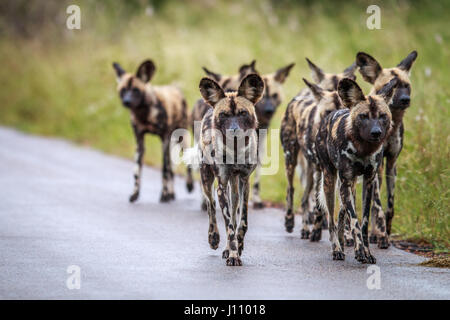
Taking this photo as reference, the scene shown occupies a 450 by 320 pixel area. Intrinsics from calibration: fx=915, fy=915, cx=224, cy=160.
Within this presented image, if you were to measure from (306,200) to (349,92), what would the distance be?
75.3 inches

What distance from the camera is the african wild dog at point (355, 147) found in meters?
6.61

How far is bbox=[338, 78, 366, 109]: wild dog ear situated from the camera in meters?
6.69

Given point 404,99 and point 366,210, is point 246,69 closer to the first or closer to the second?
point 404,99

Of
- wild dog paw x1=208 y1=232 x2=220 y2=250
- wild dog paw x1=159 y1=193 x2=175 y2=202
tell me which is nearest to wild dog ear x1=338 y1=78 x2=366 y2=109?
wild dog paw x1=208 y1=232 x2=220 y2=250

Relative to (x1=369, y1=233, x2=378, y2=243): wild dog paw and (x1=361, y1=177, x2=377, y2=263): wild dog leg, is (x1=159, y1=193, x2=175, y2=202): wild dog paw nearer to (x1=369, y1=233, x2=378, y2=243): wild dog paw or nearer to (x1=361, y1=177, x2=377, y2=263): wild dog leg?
(x1=369, y1=233, x2=378, y2=243): wild dog paw

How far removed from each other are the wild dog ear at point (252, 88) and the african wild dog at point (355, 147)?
0.60m

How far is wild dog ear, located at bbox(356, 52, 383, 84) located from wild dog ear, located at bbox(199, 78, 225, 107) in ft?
4.98

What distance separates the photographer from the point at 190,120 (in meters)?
10.5

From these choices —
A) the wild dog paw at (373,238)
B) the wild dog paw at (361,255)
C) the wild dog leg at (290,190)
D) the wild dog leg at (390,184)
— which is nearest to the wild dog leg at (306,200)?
the wild dog leg at (290,190)

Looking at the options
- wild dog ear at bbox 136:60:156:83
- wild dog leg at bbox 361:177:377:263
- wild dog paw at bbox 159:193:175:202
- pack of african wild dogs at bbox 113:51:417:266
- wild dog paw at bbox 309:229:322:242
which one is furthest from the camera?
wild dog ear at bbox 136:60:156:83

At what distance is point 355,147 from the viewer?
6.70m

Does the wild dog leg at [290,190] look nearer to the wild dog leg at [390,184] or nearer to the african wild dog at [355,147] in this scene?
the wild dog leg at [390,184]
